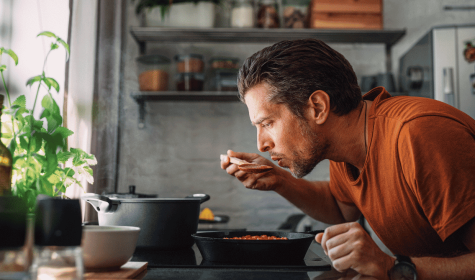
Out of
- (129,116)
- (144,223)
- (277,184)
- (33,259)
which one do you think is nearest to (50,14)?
(144,223)

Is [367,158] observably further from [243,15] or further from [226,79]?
[243,15]

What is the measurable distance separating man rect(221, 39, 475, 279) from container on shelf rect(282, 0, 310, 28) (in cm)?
158

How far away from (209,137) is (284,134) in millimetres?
1748

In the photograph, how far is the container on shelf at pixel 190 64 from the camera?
2691 mm

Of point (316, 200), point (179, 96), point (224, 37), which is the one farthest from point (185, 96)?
point (316, 200)

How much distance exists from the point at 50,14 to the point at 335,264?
1.16 meters

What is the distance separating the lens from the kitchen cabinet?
8.82 ft

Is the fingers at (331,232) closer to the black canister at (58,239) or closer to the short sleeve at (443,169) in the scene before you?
the short sleeve at (443,169)

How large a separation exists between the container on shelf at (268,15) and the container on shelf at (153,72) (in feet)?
2.34

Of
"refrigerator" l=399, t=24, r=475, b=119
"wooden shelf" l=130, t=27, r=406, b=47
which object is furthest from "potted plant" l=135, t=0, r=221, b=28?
"refrigerator" l=399, t=24, r=475, b=119

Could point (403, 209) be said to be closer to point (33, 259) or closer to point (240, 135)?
point (33, 259)

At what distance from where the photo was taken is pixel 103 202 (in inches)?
34.2

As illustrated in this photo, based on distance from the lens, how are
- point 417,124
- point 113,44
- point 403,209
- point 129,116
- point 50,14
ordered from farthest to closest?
point 129,116 < point 113,44 < point 50,14 < point 403,209 < point 417,124

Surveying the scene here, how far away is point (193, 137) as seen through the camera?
295 centimetres
